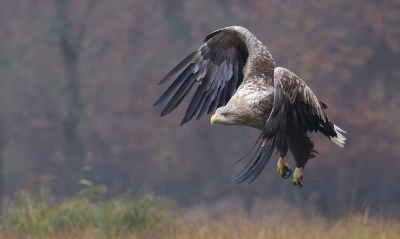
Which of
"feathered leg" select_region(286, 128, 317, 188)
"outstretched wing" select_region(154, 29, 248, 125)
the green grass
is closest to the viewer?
"feathered leg" select_region(286, 128, 317, 188)

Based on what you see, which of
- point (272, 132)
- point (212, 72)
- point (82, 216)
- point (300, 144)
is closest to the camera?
point (272, 132)

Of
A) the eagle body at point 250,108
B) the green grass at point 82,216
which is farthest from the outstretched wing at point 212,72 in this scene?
the green grass at point 82,216

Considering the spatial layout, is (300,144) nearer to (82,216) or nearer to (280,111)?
(280,111)

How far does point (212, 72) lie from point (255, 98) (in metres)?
0.82

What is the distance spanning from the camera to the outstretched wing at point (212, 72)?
346 cm

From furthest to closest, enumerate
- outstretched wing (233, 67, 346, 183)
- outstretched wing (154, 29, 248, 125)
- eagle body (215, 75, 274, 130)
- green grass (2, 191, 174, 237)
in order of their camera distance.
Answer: green grass (2, 191, 174, 237)
outstretched wing (154, 29, 248, 125)
eagle body (215, 75, 274, 130)
outstretched wing (233, 67, 346, 183)

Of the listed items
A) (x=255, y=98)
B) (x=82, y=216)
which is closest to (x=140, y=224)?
(x=82, y=216)

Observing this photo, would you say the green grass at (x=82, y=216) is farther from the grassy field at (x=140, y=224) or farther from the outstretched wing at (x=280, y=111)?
the outstretched wing at (x=280, y=111)

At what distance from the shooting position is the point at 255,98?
2.84 meters

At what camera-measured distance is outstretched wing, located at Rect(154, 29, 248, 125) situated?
3463 millimetres

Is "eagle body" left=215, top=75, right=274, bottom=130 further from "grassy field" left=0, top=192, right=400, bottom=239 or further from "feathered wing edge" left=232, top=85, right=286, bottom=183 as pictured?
"grassy field" left=0, top=192, right=400, bottom=239

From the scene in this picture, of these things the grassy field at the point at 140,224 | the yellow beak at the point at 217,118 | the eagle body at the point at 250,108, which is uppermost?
the eagle body at the point at 250,108

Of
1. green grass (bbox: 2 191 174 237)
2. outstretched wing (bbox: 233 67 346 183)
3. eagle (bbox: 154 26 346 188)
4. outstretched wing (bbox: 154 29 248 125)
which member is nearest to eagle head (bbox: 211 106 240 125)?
eagle (bbox: 154 26 346 188)

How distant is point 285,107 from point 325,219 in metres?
2.35
